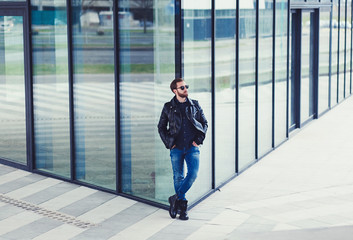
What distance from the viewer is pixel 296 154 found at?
44.2 feet

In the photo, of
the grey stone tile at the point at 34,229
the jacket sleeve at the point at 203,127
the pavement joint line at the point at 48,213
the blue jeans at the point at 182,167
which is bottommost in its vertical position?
the grey stone tile at the point at 34,229

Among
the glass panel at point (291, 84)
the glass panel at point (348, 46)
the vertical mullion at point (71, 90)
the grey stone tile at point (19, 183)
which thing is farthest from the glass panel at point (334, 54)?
the grey stone tile at point (19, 183)

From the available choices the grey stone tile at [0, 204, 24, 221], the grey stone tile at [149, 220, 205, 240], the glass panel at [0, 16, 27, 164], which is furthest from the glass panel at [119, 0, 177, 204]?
the glass panel at [0, 16, 27, 164]

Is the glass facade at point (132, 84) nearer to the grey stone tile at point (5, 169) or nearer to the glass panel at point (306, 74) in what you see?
the grey stone tile at point (5, 169)

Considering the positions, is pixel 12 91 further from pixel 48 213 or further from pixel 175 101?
pixel 175 101

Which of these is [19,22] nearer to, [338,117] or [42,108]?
[42,108]

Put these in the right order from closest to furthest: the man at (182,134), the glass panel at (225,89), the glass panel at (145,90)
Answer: the man at (182,134)
the glass panel at (145,90)
the glass panel at (225,89)

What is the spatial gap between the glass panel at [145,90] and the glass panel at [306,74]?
23.8ft

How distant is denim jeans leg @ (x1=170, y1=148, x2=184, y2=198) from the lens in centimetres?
908

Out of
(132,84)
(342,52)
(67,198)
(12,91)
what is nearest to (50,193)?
(67,198)

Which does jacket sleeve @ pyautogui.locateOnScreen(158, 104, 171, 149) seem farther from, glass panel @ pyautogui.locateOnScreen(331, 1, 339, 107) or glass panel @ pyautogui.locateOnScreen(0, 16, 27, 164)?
glass panel @ pyautogui.locateOnScreen(331, 1, 339, 107)

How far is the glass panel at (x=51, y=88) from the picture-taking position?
36.8 ft

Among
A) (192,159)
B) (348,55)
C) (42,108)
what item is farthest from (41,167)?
(348,55)

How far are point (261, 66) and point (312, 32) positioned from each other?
510 cm
